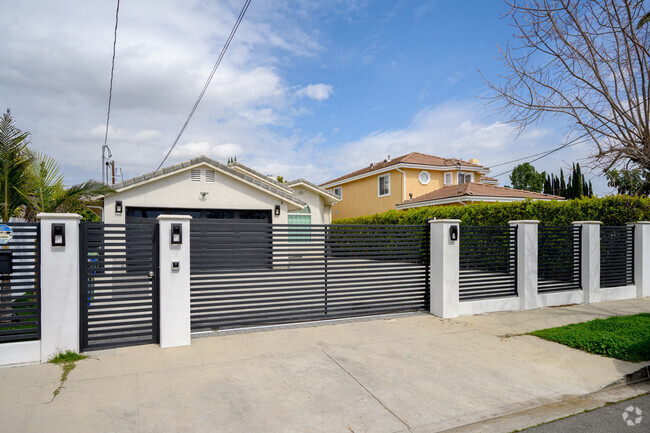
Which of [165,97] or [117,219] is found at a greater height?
[165,97]

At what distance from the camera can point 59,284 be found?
16.2ft

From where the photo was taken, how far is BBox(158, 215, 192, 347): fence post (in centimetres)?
550

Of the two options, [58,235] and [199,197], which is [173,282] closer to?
[58,235]

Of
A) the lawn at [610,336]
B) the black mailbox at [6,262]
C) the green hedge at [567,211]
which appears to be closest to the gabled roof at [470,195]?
the green hedge at [567,211]

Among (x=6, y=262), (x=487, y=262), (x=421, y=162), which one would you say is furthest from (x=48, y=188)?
(x=421, y=162)

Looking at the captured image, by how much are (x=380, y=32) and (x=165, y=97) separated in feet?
25.1

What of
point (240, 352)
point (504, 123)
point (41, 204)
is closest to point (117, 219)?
point (41, 204)

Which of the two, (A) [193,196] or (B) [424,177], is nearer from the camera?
(A) [193,196]

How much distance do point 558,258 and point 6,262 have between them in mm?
10288

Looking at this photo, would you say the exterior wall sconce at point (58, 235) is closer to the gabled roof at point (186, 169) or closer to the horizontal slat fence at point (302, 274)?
the horizontal slat fence at point (302, 274)

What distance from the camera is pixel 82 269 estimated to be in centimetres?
520

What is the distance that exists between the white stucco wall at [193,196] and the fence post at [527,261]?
28.7 ft

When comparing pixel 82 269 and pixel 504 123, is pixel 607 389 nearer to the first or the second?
pixel 504 123

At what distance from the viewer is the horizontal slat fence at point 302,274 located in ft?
20.3
